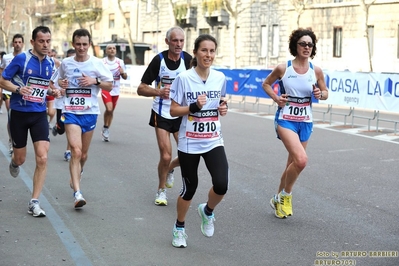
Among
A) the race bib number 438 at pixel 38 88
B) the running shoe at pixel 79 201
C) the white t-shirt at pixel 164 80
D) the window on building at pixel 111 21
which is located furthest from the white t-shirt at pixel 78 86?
the window on building at pixel 111 21

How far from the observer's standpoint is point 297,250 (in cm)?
629

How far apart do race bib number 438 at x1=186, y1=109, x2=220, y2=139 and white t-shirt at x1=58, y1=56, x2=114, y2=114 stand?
7.48ft

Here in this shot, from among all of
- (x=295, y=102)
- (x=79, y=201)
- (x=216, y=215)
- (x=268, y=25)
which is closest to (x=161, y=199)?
(x=216, y=215)

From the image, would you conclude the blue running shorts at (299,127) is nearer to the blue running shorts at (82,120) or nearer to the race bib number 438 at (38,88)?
the blue running shorts at (82,120)

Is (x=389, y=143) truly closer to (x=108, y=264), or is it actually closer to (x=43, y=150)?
(x=43, y=150)

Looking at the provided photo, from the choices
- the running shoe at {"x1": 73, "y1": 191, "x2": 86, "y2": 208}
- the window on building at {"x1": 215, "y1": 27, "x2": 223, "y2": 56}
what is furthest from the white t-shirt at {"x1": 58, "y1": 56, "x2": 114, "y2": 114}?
the window on building at {"x1": 215, "y1": 27, "x2": 223, "y2": 56}

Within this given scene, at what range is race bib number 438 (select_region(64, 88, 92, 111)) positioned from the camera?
8.19 m

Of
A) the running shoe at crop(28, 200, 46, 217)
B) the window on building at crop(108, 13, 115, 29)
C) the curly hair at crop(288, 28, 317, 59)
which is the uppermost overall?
the window on building at crop(108, 13, 115, 29)

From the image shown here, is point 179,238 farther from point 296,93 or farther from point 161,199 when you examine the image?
point 296,93

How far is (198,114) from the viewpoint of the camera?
20.6ft

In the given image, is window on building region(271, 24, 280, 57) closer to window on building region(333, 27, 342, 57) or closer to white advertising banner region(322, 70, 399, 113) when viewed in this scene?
window on building region(333, 27, 342, 57)

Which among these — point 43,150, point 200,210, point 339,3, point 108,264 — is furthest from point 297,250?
point 339,3

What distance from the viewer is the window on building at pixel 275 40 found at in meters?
48.6

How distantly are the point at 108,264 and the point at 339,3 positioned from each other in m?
38.5
